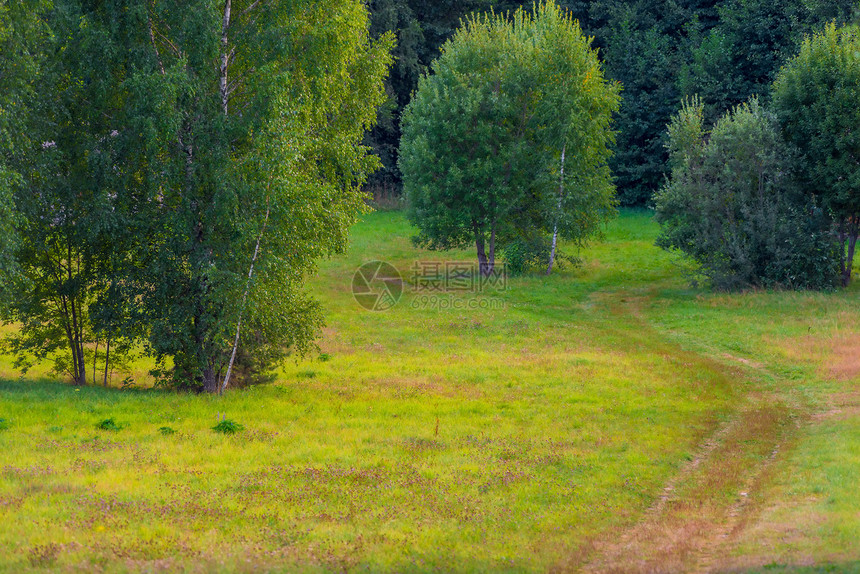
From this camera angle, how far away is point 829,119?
38625mm

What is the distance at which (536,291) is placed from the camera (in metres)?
44.2

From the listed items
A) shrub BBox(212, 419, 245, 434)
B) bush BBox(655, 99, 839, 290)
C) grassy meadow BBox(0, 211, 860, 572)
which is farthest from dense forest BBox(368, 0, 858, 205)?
shrub BBox(212, 419, 245, 434)

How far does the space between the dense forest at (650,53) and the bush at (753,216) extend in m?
26.8

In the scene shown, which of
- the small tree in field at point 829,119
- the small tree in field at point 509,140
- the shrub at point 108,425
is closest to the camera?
the shrub at point 108,425

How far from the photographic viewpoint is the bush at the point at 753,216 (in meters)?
39.4

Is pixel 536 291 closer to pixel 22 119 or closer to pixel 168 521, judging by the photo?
pixel 22 119

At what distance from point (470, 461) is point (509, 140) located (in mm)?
33305

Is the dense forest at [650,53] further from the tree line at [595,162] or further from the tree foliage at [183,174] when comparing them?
the tree foliage at [183,174]

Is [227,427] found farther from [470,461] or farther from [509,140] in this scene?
[509,140]

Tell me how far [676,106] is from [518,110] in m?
→ 31.9

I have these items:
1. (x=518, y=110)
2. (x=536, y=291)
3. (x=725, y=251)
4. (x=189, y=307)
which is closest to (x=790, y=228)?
(x=725, y=251)

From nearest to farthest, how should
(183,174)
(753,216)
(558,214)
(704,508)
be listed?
(704,508), (183,174), (753,216), (558,214)

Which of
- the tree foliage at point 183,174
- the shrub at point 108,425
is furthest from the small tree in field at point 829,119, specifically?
the shrub at point 108,425

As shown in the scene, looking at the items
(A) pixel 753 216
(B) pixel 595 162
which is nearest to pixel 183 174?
(A) pixel 753 216
